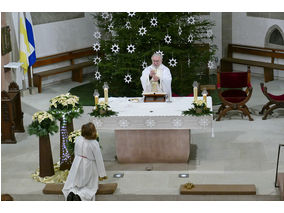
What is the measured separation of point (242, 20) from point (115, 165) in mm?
8121

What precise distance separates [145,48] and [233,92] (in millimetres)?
2298

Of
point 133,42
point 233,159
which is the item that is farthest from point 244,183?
Answer: point 133,42

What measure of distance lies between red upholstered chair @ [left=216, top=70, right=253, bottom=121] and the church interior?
28mm

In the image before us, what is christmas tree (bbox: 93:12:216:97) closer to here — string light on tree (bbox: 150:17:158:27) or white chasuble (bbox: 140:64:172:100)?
string light on tree (bbox: 150:17:158:27)

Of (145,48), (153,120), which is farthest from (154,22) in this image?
(153,120)

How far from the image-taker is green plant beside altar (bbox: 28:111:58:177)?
10383mm

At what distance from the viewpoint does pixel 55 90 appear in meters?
17.0

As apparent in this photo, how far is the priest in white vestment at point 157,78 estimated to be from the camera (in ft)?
38.0

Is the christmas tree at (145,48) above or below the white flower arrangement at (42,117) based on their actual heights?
above

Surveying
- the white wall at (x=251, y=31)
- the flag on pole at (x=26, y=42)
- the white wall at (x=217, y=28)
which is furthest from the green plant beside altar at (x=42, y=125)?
the white wall at (x=217, y=28)

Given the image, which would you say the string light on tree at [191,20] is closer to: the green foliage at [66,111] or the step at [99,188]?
the green foliage at [66,111]

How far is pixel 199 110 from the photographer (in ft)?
34.6

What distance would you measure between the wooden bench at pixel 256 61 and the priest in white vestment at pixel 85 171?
797cm

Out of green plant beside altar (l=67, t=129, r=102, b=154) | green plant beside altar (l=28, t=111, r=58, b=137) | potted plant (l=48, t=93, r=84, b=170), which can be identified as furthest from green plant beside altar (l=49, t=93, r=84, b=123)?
green plant beside altar (l=67, t=129, r=102, b=154)
